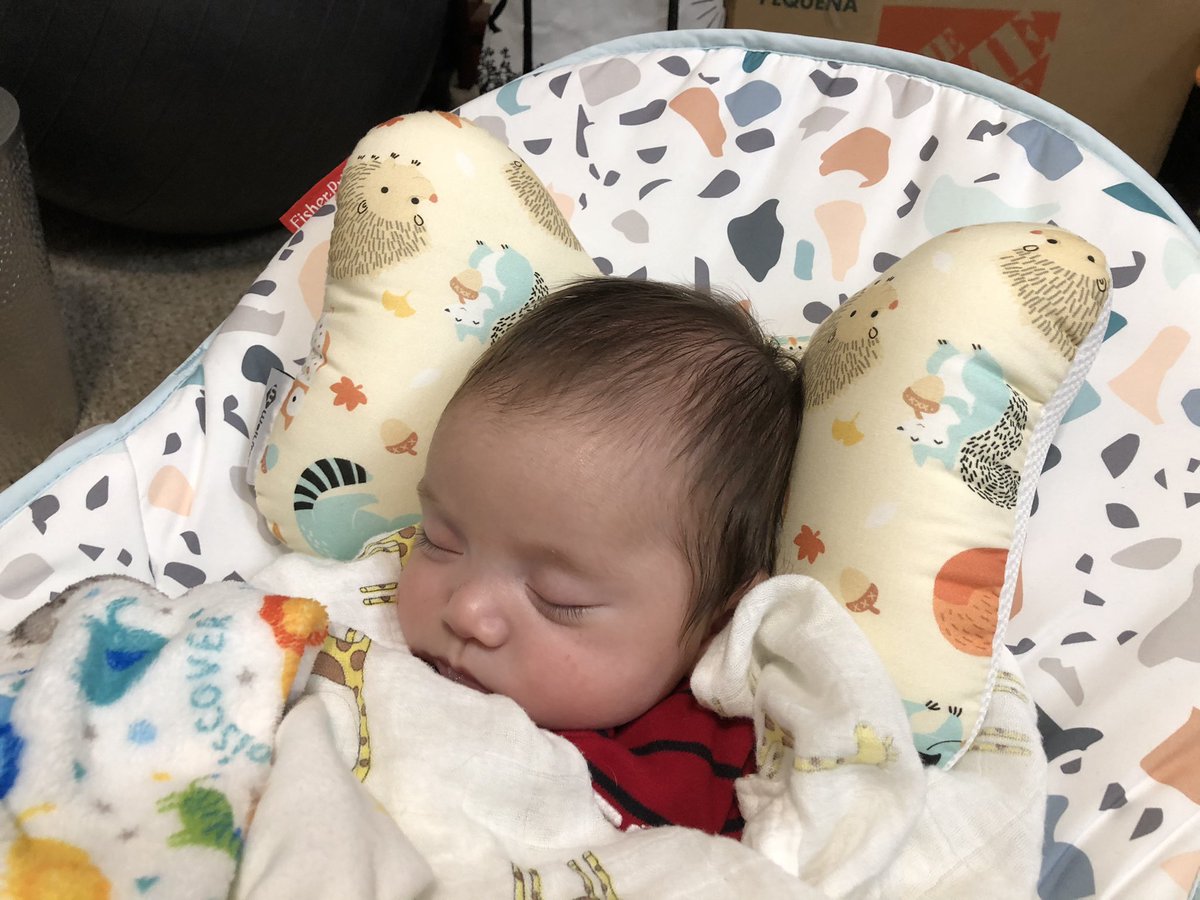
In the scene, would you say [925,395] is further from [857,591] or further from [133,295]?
[133,295]

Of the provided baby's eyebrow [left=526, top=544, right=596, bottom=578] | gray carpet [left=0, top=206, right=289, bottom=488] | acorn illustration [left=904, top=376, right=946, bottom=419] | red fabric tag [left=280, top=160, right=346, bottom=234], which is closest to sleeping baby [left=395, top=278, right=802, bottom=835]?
baby's eyebrow [left=526, top=544, right=596, bottom=578]

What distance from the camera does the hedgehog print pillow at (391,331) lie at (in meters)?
0.87

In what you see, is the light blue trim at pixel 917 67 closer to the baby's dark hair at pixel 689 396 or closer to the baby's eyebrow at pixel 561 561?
the baby's dark hair at pixel 689 396

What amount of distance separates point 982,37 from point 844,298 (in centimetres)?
81

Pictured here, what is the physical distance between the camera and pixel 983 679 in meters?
0.70

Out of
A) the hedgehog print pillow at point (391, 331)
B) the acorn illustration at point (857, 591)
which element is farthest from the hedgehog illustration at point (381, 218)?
the acorn illustration at point (857, 591)

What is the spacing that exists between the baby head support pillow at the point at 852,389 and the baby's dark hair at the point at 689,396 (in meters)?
0.03

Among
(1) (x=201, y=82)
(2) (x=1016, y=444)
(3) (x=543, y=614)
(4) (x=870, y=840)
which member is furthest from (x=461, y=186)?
(1) (x=201, y=82)

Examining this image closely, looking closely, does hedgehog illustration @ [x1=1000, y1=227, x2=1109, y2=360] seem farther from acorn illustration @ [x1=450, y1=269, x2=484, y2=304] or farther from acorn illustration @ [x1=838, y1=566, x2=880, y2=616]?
acorn illustration @ [x1=450, y1=269, x2=484, y2=304]

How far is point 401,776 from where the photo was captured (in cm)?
65

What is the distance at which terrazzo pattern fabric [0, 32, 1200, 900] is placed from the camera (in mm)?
706

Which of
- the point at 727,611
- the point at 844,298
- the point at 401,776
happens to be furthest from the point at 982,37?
the point at 401,776

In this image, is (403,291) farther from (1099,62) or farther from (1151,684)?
(1099,62)

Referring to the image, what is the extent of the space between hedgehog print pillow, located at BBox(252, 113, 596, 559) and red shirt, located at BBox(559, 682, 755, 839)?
281 mm
